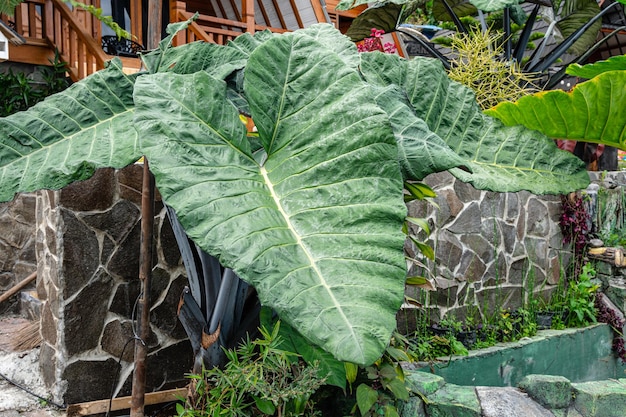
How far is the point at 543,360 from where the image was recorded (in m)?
4.97

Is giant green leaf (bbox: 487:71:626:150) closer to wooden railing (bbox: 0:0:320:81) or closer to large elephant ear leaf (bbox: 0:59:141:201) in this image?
large elephant ear leaf (bbox: 0:59:141:201)

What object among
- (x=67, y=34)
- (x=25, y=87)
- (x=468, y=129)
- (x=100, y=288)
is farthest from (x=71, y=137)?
(x=67, y=34)

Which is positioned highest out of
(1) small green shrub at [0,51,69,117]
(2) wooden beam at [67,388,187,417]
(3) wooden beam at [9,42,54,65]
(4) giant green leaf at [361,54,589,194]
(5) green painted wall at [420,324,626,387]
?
(4) giant green leaf at [361,54,589,194]

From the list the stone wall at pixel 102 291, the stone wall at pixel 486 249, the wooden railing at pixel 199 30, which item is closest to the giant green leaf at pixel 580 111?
the stone wall at pixel 102 291

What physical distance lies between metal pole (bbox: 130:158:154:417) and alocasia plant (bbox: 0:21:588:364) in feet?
0.99

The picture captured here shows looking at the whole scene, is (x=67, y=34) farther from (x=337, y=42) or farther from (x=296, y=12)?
(x=337, y=42)

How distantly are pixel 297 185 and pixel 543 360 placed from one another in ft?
13.5

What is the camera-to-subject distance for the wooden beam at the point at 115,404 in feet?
9.06

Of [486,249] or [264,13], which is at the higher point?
[264,13]

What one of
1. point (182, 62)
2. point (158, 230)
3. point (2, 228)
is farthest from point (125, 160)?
point (2, 228)

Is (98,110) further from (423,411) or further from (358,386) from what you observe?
(423,411)

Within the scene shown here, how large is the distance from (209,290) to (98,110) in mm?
752

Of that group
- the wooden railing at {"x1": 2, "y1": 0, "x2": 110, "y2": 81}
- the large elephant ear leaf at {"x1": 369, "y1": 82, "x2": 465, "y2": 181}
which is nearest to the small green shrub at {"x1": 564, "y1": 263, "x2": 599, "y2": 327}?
the large elephant ear leaf at {"x1": 369, "y1": 82, "x2": 465, "y2": 181}

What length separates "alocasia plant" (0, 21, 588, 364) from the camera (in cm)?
133
